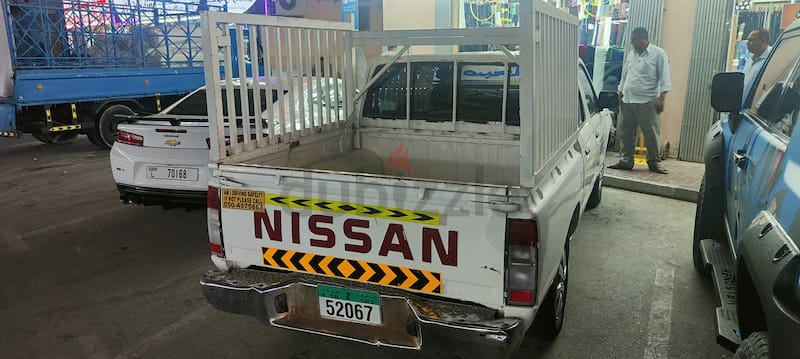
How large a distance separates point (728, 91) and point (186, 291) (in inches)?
153

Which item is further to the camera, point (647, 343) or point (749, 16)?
point (749, 16)

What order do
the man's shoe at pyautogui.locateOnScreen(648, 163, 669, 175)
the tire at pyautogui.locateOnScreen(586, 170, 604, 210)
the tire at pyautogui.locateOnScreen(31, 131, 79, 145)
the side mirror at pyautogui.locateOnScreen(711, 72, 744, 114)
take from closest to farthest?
the side mirror at pyautogui.locateOnScreen(711, 72, 744, 114) < the tire at pyautogui.locateOnScreen(586, 170, 604, 210) < the man's shoe at pyautogui.locateOnScreen(648, 163, 669, 175) < the tire at pyautogui.locateOnScreen(31, 131, 79, 145)

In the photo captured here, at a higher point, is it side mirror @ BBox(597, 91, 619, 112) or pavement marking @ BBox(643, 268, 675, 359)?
side mirror @ BBox(597, 91, 619, 112)

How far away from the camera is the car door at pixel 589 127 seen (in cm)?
419

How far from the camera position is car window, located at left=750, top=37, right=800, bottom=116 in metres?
2.85

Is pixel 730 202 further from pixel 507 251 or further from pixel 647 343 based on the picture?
pixel 507 251

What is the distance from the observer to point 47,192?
702cm

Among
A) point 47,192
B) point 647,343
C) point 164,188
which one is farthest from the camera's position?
point 47,192

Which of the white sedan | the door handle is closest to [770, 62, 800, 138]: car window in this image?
the door handle

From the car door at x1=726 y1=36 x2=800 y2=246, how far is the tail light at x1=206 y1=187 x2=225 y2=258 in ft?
8.03

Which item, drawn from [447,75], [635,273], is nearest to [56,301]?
[447,75]

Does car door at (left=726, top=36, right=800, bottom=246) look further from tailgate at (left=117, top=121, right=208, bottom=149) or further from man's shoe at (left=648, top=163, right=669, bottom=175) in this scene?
tailgate at (left=117, top=121, right=208, bottom=149)

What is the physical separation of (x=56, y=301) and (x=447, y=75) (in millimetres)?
3253

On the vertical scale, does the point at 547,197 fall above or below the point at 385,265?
above
